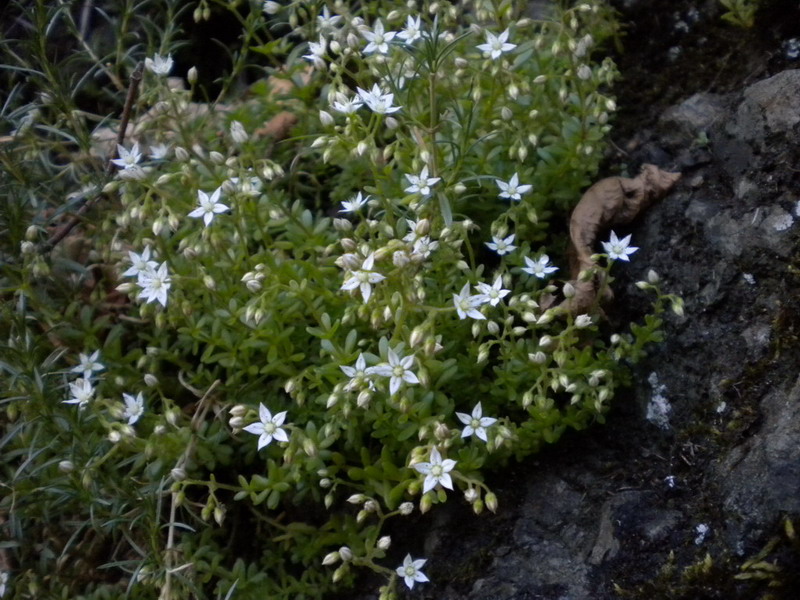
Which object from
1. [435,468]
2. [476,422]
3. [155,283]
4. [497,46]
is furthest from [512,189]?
[155,283]

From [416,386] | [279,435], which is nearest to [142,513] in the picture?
[279,435]

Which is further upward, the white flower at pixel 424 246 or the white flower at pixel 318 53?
the white flower at pixel 318 53

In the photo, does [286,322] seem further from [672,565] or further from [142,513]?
[672,565]

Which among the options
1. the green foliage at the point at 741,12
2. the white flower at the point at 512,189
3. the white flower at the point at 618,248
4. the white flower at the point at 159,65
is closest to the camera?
the white flower at the point at 618,248

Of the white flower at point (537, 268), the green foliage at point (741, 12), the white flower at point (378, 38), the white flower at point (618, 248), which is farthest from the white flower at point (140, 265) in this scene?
the green foliage at point (741, 12)

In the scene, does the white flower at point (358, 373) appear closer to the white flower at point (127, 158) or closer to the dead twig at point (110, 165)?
the white flower at point (127, 158)

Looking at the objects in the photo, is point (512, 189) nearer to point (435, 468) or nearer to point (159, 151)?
point (435, 468)

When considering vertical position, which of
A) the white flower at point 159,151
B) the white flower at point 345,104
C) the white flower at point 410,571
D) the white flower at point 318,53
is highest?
the white flower at point 318,53
